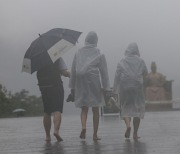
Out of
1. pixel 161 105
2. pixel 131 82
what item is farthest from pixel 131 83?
pixel 161 105

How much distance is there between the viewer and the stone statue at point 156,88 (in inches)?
976

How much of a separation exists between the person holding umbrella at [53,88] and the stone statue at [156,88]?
41.2 feet

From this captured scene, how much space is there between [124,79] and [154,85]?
42.5 feet

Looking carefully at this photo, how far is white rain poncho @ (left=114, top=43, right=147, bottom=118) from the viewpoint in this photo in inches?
498

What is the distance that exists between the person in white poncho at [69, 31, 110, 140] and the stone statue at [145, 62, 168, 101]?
12.3m

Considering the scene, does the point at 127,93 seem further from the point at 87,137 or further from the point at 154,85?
the point at 154,85

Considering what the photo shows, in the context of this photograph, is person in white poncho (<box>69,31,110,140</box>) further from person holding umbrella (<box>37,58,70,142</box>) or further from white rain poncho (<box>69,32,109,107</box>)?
person holding umbrella (<box>37,58,70,142</box>)

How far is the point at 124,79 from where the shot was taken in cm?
1267

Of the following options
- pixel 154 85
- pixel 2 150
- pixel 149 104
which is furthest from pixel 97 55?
pixel 149 104

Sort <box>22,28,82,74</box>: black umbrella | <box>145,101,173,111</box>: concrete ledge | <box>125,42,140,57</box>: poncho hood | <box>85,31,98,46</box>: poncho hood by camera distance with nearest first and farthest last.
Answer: <box>22,28,82,74</box>: black umbrella
<box>85,31,98,46</box>: poncho hood
<box>125,42,140,57</box>: poncho hood
<box>145,101,173,111</box>: concrete ledge

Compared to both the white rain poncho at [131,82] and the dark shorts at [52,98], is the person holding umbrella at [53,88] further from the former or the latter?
the white rain poncho at [131,82]

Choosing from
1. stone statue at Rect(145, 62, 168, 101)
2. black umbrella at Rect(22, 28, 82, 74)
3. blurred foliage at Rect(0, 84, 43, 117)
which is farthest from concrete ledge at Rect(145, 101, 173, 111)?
black umbrella at Rect(22, 28, 82, 74)

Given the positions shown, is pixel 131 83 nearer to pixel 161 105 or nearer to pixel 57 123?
pixel 57 123

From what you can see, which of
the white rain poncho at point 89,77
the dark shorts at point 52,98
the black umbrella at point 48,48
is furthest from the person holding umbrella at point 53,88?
the white rain poncho at point 89,77
